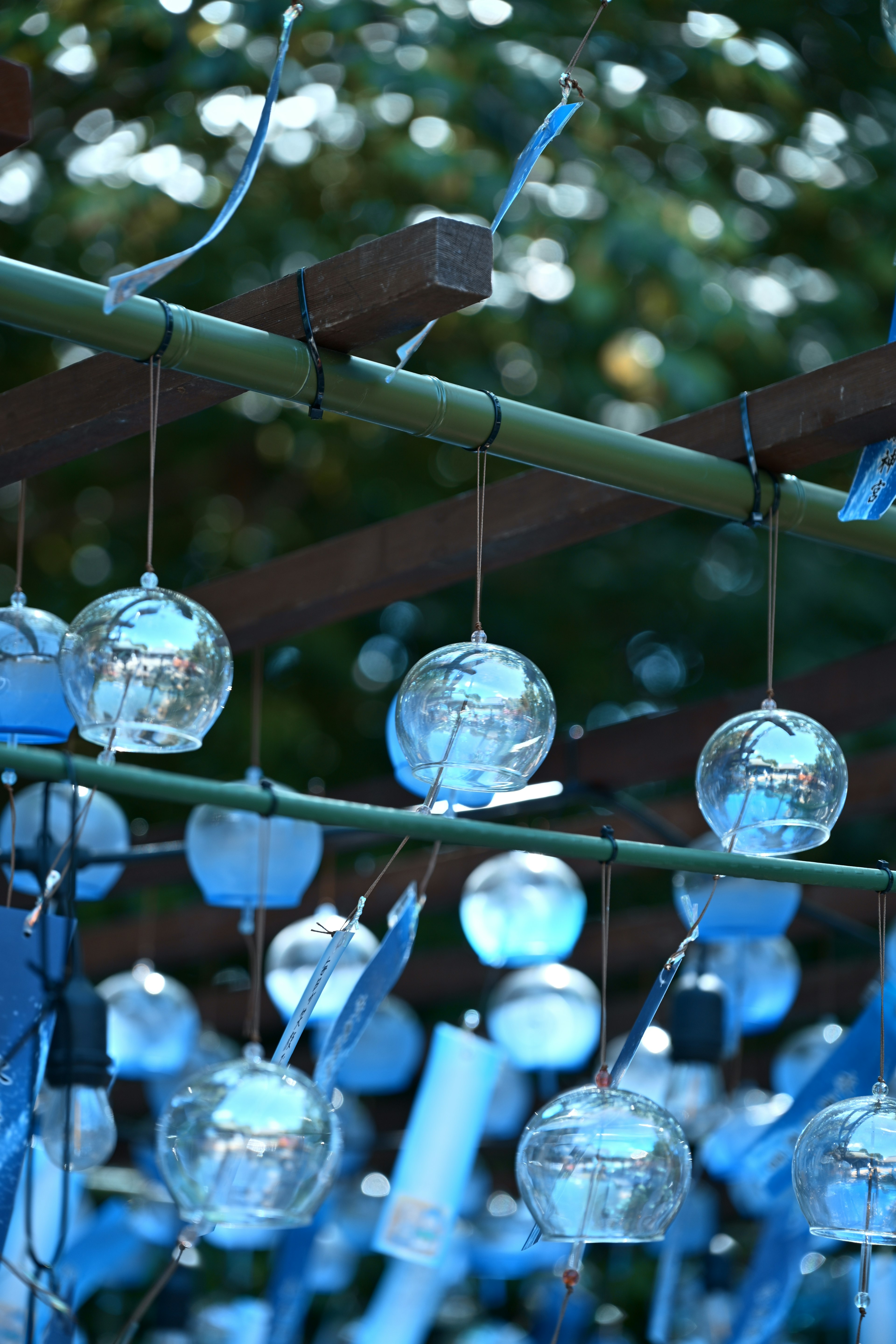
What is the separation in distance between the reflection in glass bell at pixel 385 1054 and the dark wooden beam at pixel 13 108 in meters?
2.91

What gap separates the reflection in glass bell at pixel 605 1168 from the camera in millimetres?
2035

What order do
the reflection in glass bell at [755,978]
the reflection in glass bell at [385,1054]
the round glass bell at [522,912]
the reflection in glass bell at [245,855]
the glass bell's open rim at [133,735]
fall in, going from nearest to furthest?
1. the glass bell's open rim at [133,735]
2. the reflection in glass bell at [245,855]
3. the round glass bell at [522,912]
4. the reflection in glass bell at [755,978]
5. the reflection in glass bell at [385,1054]

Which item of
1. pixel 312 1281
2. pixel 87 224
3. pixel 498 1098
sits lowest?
pixel 312 1281

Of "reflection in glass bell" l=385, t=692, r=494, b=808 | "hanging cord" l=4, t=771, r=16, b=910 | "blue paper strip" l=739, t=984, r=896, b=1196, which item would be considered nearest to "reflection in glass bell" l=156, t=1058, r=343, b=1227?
"reflection in glass bell" l=385, t=692, r=494, b=808

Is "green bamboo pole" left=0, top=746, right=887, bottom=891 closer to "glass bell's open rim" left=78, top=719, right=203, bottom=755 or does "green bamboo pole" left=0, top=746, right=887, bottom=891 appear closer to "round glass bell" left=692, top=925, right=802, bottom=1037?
"glass bell's open rim" left=78, top=719, right=203, bottom=755

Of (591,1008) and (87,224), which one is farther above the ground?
(87,224)

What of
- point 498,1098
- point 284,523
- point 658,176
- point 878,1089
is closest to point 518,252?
point 658,176

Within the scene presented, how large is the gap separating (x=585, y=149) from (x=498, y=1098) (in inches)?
104

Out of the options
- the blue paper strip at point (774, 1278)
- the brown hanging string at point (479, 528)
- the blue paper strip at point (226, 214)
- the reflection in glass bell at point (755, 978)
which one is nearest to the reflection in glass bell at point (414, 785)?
the brown hanging string at point (479, 528)

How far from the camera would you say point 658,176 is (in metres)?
5.67

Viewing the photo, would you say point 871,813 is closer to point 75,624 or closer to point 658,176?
point 658,176

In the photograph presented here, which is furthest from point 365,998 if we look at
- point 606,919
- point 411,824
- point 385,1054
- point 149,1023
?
point 385,1054

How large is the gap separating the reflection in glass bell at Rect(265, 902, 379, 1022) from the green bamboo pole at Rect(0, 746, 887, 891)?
5.71 ft

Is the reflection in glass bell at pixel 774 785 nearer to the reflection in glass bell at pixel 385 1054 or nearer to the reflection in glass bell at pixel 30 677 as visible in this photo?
the reflection in glass bell at pixel 30 677
